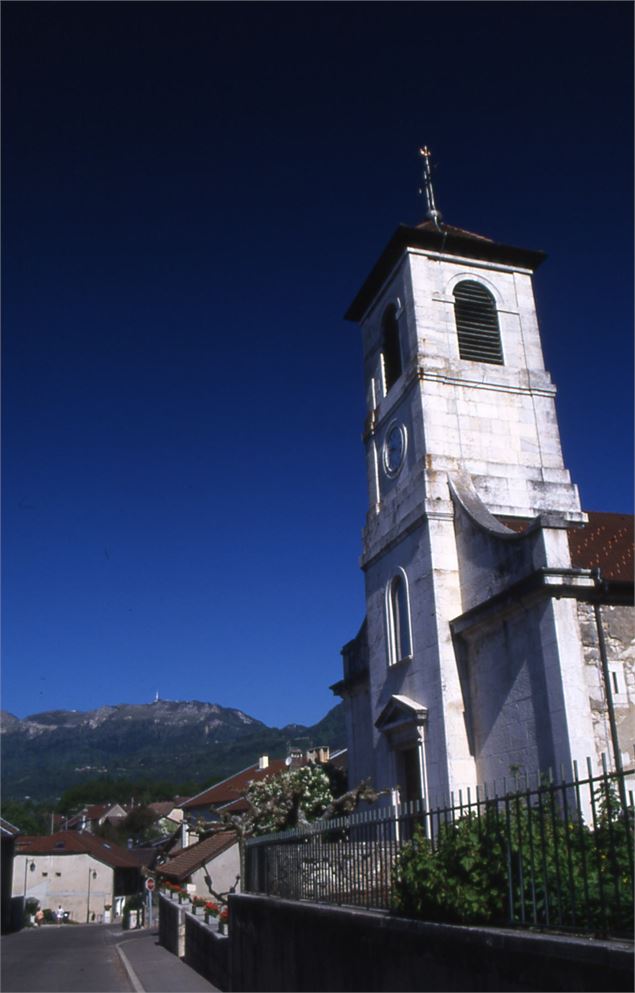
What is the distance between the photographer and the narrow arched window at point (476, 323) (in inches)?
857

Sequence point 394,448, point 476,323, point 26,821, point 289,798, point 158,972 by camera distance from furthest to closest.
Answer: point 26,821 < point 476,323 < point 394,448 < point 158,972 < point 289,798

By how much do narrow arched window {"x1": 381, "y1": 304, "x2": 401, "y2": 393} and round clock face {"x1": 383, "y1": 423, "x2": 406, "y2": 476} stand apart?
1.74m

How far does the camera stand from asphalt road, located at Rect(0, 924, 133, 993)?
18344 mm

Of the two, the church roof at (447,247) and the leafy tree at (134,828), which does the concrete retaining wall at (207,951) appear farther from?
the leafy tree at (134,828)

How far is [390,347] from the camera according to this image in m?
23.7

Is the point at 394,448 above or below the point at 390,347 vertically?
below

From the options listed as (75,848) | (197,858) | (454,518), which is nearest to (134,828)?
(75,848)

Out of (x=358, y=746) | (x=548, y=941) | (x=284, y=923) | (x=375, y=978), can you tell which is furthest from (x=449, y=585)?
(x=548, y=941)

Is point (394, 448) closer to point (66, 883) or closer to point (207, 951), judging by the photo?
point (207, 951)

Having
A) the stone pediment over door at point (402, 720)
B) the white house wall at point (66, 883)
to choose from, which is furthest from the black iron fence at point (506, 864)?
the white house wall at point (66, 883)

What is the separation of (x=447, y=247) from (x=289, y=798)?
15.1 m

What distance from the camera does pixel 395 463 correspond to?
70.1 feet

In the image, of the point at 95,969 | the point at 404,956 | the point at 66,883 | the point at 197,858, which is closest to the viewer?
the point at 404,956

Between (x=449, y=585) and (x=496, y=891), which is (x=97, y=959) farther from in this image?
(x=496, y=891)
